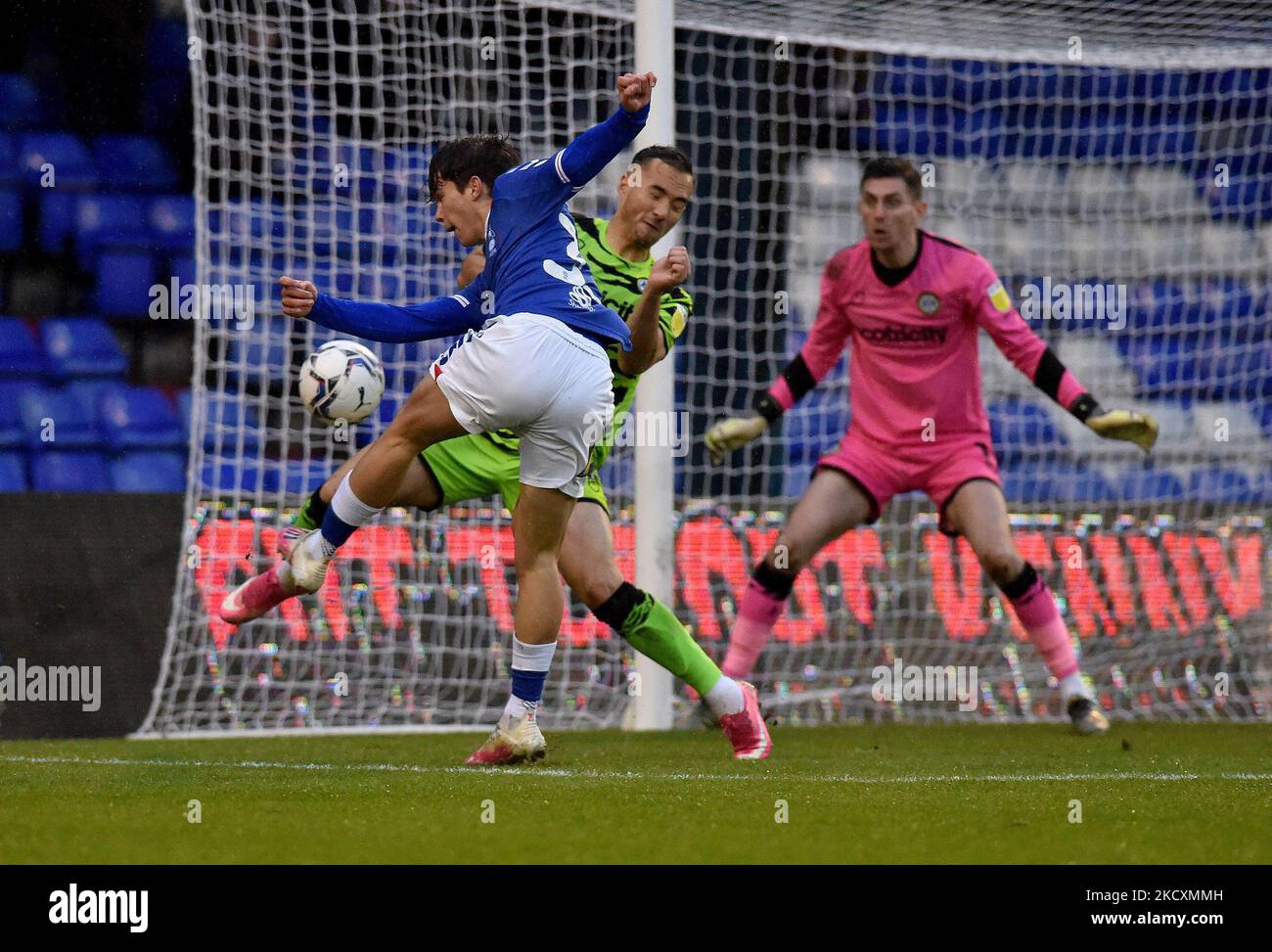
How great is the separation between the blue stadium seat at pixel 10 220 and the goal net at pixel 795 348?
4.36 ft

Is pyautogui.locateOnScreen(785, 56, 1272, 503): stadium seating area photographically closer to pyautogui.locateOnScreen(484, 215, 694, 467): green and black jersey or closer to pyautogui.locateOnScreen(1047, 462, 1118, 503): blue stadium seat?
pyautogui.locateOnScreen(1047, 462, 1118, 503): blue stadium seat

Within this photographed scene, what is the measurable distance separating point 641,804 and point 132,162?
8.29 m

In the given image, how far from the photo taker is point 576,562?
4883mm

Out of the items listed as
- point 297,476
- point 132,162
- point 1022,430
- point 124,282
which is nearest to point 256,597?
point 297,476

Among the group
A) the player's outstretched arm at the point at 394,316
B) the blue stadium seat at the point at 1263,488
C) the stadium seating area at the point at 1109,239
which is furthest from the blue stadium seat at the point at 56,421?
the blue stadium seat at the point at 1263,488

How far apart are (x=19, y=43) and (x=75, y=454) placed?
299cm

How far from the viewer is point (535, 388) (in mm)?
4156

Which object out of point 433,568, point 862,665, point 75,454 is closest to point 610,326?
point 433,568

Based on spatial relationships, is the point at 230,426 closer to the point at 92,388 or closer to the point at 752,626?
the point at 92,388

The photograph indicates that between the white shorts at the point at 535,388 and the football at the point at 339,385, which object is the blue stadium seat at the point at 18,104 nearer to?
the football at the point at 339,385

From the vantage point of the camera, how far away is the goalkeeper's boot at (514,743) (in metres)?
4.49

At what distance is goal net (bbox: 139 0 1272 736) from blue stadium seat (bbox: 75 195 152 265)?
658 millimetres

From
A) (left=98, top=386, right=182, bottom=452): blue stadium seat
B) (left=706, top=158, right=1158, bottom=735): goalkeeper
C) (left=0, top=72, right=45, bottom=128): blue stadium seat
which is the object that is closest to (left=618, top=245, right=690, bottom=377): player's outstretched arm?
(left=706, top=158, right=1158, bottom=735): goalkeeper

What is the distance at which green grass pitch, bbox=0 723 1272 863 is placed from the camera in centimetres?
303
